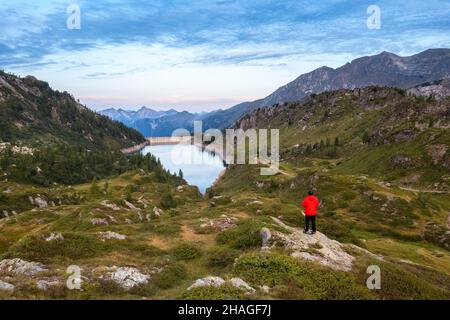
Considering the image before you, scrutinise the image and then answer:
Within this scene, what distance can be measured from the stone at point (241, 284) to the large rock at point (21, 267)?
13547 millimetres

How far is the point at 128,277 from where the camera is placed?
1056 inches

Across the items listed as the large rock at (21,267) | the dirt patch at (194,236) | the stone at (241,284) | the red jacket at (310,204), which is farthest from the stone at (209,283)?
the dirt patch at (194,236)

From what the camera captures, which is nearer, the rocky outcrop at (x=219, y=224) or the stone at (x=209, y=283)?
the stone at (x=209, y=283)

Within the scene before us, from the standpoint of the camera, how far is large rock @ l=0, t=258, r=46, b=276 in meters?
26.9

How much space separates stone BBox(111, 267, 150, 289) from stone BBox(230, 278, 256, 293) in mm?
7035

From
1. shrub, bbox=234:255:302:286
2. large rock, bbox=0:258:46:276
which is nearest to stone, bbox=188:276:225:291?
shrub, bbox=234:255:302:286

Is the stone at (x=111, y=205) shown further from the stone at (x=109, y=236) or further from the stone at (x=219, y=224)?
the stone at (x=109, y=236)

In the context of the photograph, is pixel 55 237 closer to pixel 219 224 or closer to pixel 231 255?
pixel 231 255

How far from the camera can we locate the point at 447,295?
90.5 ft

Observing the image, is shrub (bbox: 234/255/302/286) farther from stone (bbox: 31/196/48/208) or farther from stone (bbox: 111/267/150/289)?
stone (bbox: 31/196/48/208)

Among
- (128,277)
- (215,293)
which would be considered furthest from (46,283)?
(215,293)

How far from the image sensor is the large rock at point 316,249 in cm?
2906
